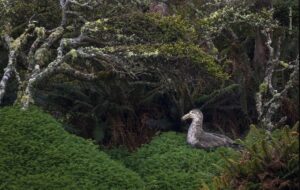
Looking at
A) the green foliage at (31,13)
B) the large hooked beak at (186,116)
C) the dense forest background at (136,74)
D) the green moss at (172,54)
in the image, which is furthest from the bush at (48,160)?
the green foliage at (31,13)

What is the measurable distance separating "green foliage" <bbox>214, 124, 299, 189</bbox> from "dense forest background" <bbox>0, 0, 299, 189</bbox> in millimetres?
1539

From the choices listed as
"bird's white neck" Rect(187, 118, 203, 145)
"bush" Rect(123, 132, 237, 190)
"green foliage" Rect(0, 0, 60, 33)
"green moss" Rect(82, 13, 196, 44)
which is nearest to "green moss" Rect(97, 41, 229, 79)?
"green moss" Rect(82, 13, 196, 44)

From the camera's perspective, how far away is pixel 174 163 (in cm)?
658

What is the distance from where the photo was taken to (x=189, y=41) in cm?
760

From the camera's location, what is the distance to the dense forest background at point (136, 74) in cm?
712

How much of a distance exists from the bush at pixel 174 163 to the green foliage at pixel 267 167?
86 cm

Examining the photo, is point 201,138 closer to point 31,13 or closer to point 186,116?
point 186,116

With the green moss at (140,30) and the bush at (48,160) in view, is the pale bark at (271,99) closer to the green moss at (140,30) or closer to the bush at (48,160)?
the green moss at (140,30)

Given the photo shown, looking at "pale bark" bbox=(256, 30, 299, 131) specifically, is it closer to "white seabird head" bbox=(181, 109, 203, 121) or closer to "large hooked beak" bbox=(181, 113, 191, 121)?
"white seabird head" bbox=(181, 109, 203, 121)

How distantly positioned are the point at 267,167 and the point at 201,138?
8.15ft

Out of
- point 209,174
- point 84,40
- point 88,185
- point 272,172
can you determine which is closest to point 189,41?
point 84,40

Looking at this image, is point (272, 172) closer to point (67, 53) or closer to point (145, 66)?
point (145, 66)

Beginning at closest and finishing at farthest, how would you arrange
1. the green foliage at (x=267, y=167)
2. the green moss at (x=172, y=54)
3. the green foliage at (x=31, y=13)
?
the green foliage at (x=267, y=167), the green moss at (x=172, y=54), the green foliage at (x=31, y=13)

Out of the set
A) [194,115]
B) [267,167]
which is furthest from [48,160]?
[267,167]
